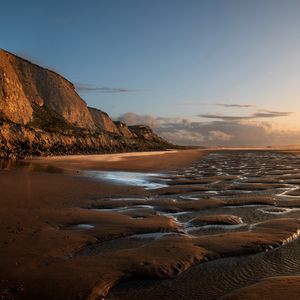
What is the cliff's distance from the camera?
147 feet

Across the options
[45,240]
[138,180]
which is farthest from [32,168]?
[45,240]

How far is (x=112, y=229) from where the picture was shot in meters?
8.13

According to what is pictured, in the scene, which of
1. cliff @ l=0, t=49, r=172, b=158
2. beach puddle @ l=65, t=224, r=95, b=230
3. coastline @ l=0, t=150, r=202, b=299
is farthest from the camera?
cliff @ l=0, t=49, r=172, b=158

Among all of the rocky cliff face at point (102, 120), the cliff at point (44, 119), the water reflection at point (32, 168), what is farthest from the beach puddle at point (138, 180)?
the rocky cliff face at point (102, 120)

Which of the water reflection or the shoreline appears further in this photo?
the shoreline

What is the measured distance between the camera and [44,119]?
78.8m

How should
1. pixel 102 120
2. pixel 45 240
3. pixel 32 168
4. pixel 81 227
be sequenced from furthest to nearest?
1. pixel 102 120
2. pixel 32 168
3. pixel 81 227
4. pixel 45 240

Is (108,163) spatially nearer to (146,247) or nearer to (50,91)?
(146,247)

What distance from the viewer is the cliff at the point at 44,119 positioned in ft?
147

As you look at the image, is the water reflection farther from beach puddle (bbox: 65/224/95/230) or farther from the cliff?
beach puddle (bbox: 65/224/95/230)

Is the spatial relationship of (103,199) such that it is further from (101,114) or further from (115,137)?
(101,114)

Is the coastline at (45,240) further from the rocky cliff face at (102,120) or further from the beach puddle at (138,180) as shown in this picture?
the rocky cliff face at (102,120)

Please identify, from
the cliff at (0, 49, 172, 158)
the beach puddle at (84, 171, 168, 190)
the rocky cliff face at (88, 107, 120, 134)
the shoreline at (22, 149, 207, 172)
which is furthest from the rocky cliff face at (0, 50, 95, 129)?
the beach puddle at (84, 171, 168, 190)

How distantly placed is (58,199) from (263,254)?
7.27 m
